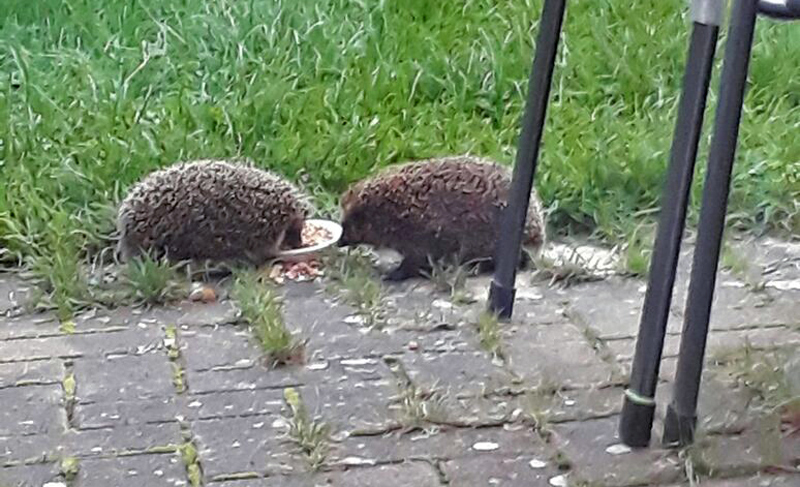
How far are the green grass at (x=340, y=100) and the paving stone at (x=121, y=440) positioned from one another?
72 cm

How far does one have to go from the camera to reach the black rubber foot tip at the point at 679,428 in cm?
257

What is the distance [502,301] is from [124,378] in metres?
0.86

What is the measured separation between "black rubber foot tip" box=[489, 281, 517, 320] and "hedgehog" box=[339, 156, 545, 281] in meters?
0.29

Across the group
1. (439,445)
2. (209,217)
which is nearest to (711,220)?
(439,445)

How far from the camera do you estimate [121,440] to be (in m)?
2.70

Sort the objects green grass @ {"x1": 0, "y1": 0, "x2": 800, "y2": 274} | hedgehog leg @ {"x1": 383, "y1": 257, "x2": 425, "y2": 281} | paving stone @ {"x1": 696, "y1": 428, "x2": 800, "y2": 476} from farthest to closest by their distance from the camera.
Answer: green grass @ {"x1": 0, "y1": 0, "x2": 800, "y2": 274} < hedgehog leg @ {"x1": 383, "y1": 257, "x2": 425, "y2": 281} < paving stone @ {"x1": 696, "y1": 428, "x2": 800, "y2": 476}

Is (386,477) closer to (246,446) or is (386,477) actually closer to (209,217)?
(246,446)

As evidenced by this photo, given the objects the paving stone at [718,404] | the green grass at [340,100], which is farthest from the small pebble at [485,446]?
the green grass at [340,100]

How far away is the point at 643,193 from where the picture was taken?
4043 millimetres

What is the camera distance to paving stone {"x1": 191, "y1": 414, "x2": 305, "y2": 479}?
256cm

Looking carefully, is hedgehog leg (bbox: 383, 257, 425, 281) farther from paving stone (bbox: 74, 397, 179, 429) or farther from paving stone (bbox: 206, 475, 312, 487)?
paving stone (bbox: 206, 475, 312, 487)

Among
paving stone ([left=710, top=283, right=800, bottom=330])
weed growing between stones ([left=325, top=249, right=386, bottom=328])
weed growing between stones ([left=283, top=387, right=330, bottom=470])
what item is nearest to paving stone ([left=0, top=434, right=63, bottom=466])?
weed growing between stones ([left=283, top=387, right=330, bottom=470])

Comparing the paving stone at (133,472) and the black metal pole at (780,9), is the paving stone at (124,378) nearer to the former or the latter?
the paving stone at (133,472)

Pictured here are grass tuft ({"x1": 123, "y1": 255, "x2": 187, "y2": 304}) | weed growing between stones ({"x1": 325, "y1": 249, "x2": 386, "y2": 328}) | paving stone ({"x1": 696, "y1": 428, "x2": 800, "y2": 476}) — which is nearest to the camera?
paving stone ({"x1": 696, "y1": 428, "x2": 800, "y2": 476})
